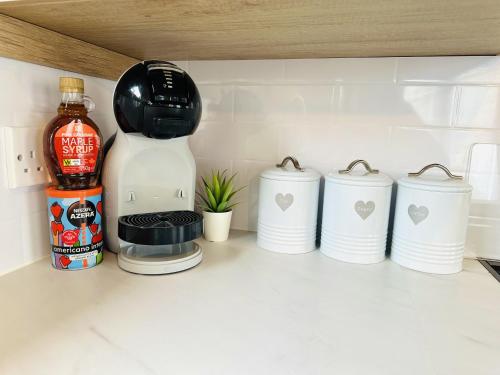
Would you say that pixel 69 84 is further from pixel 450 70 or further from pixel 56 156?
pixel 450 70

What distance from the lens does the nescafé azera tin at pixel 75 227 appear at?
634 mm

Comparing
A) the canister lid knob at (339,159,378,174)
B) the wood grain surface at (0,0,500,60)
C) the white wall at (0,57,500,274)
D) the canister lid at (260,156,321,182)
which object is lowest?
the canister lid at (260,156,321,182)

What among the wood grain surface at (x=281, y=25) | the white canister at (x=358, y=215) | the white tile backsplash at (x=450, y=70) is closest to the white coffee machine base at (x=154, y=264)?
the white canister at (x=358, y=215)

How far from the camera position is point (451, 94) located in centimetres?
77

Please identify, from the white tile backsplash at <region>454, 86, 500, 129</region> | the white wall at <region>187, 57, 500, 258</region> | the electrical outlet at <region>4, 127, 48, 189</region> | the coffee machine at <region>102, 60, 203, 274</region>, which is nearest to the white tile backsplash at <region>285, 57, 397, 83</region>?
the white wall at <region>187, 57, 500, 258</region>

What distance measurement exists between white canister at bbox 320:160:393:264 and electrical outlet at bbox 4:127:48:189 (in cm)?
54

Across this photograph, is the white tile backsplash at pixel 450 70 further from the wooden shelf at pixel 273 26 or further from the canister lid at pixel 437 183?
the canister lid at pixel 437 183

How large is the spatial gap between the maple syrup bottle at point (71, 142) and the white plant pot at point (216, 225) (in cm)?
27

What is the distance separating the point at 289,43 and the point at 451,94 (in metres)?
0.35

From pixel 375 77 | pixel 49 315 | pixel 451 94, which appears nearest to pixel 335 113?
pixel 375 77

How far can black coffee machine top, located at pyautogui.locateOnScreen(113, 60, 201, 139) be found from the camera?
2.08 ft

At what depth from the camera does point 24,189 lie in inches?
26.2

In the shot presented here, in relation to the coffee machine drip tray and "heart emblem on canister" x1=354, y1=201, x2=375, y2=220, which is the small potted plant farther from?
"heart emblem on canister" x1=354, y1=201, x2=375, y2=220

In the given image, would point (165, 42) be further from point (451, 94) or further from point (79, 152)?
point (451, 94)
